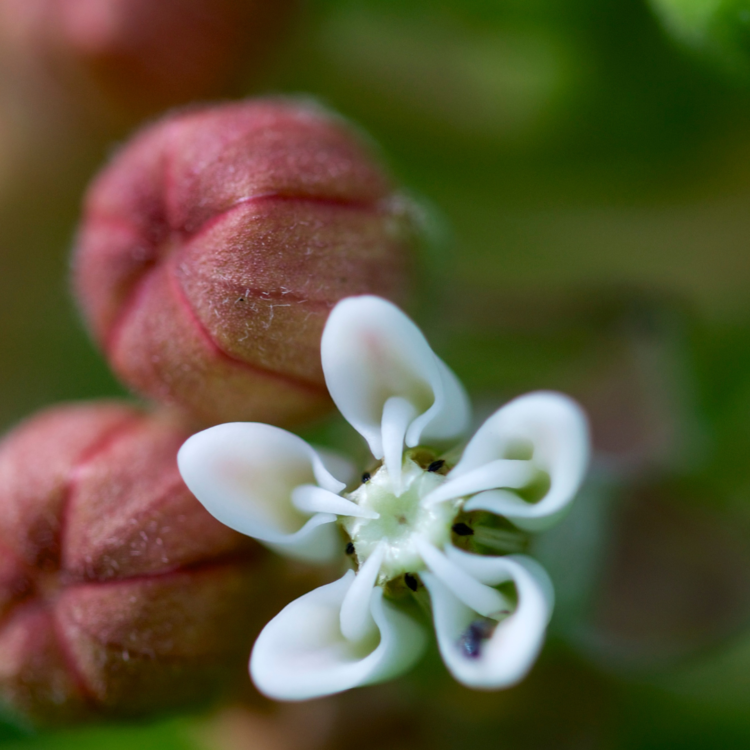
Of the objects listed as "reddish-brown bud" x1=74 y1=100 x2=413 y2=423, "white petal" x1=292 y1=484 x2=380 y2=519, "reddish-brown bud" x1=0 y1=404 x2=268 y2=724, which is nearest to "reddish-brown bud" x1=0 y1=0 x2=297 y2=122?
"reddish-brown bud" x1=74 y1=100 x2=413 y2=423

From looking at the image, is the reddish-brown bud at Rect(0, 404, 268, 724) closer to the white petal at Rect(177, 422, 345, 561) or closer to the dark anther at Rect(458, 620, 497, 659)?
the white petal at Rect(177, 422, 345, 561)

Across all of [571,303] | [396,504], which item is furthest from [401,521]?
[571,303]

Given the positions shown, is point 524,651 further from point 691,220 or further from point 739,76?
point 691,220

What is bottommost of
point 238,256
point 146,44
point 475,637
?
→ point 475,637

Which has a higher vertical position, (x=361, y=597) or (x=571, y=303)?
(x=571, y=303)

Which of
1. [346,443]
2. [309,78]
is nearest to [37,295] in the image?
Result: [309,78]

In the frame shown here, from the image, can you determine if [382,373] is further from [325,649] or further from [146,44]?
[146,44]
